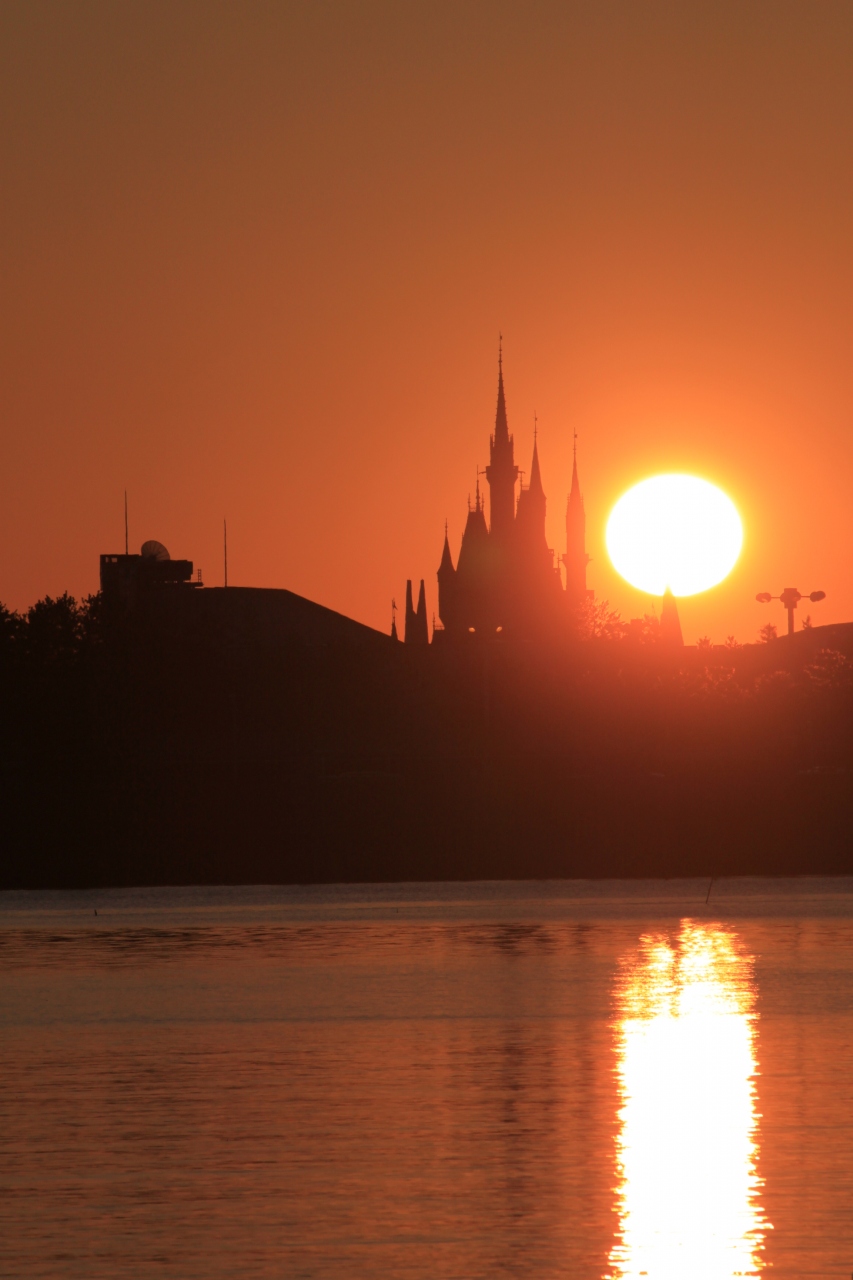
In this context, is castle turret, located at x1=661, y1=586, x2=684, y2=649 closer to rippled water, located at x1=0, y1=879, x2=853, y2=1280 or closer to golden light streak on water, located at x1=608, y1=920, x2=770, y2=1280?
rippled water, located at x1=0, y1=879, x2=853, y2=1280

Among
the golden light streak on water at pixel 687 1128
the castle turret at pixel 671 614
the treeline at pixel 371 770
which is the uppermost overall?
the castle turret at pixel 671 614

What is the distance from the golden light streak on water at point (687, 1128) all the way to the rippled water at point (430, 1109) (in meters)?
0.04

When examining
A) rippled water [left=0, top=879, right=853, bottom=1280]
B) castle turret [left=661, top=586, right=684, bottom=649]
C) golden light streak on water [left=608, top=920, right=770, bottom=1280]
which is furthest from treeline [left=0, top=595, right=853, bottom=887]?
castle turret [left=661, top=586, right=684, bottom=649]

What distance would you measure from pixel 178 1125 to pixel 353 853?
156 ft

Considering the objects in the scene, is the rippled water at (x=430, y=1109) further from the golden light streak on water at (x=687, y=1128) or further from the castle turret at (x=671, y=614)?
the castle turret at (x=671, y=614)

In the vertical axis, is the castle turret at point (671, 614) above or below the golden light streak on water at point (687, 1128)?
above

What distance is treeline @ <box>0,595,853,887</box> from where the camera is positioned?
6259cm

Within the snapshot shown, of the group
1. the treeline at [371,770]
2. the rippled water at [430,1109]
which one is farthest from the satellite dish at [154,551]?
the rippled water at [430,1109]

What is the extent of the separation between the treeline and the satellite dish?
43.4m

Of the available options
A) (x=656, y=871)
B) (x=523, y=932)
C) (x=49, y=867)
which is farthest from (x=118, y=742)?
(x=523, y=932)

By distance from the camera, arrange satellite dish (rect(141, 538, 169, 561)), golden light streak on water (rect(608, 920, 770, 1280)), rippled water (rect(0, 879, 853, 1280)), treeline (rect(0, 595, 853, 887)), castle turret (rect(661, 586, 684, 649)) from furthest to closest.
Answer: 1. castle turret (rect(661, 586, 684, 649))
2. satellite dish (rect(141, 538, 169, 561))
3. treeline (rect(0, 595, 853, 887))
4. rippled water (rect(0, 879, 853, 1280))
5. golden light streak on water (rect(608, 920, 770, 1280))

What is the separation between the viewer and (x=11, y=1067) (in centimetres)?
1995

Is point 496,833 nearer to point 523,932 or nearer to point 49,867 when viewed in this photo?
point 49,867

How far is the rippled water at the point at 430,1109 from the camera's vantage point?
12.2 metres
